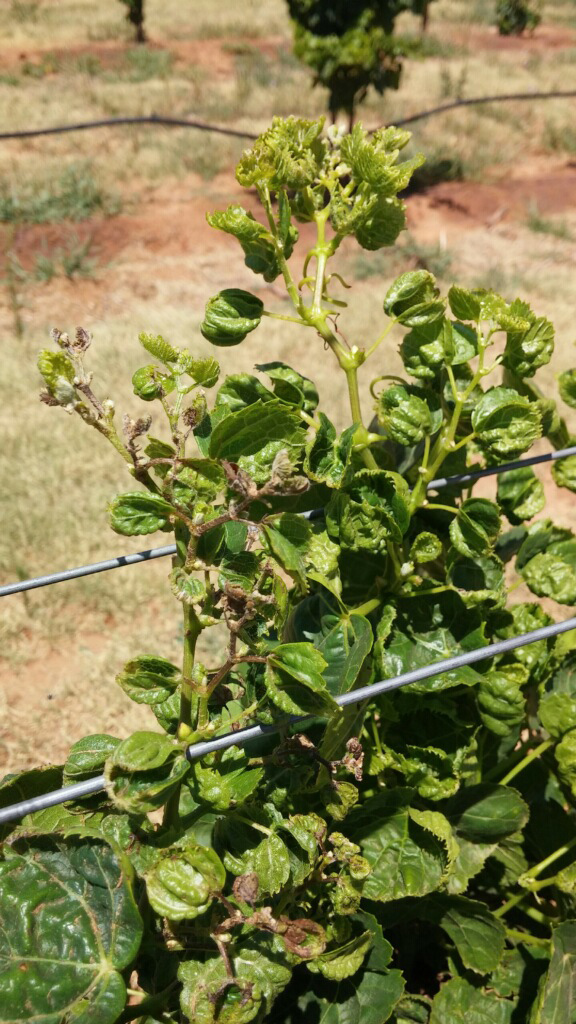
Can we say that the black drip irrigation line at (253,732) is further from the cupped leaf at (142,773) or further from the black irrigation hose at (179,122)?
the black irrigation hose at (179,122)

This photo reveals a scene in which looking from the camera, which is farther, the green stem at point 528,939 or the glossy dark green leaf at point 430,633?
the green stem at point 528,939

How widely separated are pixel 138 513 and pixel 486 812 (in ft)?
2.78

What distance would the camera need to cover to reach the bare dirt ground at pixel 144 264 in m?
2.82

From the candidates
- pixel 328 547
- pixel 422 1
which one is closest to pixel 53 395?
pixel 328 547

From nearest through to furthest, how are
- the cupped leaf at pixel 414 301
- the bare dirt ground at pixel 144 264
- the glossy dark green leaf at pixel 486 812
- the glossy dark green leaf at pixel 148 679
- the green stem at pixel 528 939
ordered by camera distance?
the glossy dark green leaf at pixel 148 679, the cupped leaf at pixel 414 301, the glossy dark green leaf at pixel 486 812, the green stem at pixel 528 939, the bare dirt ground at pixel 144 264

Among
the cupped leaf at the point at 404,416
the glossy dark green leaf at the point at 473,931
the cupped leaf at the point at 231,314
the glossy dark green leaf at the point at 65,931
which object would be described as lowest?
the glossy dark green leaf at the point at 473,931

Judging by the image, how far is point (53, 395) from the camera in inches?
32.2

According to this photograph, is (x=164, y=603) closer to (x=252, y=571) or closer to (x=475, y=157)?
(x=252, y=571)

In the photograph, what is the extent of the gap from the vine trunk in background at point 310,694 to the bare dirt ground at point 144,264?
1559mm

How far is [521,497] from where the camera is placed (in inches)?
56.8

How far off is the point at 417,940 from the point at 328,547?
98 centimetres

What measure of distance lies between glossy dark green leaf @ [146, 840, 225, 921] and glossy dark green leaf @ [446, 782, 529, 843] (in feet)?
2.18

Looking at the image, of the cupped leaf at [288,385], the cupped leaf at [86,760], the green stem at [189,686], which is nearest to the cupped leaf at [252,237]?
the cupped leaf at [288,385]

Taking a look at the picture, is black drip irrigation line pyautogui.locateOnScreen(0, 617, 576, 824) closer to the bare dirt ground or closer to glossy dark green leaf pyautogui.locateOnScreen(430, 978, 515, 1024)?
glossy dark green leaf pyautogui.locateOnScreen(430, 978, 515, 1024)
